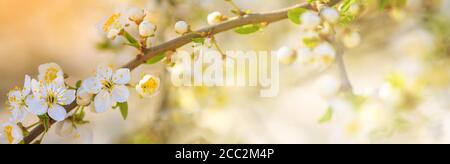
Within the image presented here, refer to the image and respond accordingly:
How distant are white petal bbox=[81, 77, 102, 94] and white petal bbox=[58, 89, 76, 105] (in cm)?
1

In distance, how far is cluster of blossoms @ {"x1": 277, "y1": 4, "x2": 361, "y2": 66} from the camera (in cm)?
59

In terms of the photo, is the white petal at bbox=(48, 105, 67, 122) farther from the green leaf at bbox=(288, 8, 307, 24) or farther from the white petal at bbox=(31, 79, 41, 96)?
the green leaf at bbox=(288, 8, 307, 24)

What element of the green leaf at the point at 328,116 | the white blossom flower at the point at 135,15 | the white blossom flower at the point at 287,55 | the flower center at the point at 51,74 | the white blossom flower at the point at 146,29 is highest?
the white blossom flower at the point at 287,55

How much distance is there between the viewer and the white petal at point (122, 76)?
0.60m

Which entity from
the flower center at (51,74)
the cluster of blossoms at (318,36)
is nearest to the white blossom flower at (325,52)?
the cluster of blossoms at (318,36)

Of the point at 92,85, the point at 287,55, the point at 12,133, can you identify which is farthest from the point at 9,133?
the point at 287,55

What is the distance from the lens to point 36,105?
0.59 m

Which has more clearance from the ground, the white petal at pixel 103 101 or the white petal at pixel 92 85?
the white petal at pixel 92 85

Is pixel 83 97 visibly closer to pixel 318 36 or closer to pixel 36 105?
pixel 36 105

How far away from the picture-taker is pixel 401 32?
124cm

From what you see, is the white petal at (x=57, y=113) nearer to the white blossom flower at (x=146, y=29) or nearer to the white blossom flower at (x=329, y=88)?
the white blossom flower at (x=146, y=29)

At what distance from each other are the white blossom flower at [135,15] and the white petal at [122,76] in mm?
58

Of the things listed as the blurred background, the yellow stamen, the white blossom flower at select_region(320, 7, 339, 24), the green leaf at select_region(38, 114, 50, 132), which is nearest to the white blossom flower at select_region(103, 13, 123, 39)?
the yellow stamen

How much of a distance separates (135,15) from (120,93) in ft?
0.28
